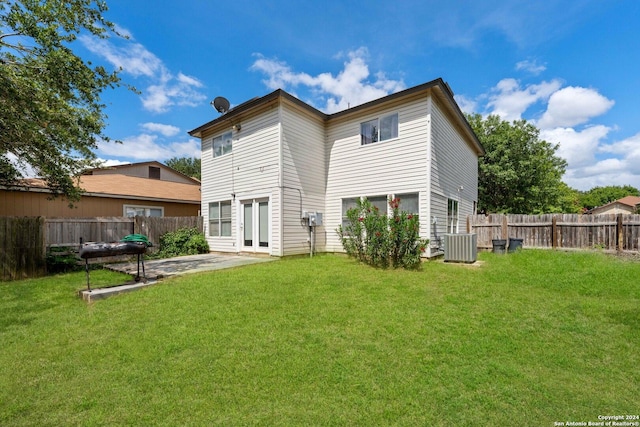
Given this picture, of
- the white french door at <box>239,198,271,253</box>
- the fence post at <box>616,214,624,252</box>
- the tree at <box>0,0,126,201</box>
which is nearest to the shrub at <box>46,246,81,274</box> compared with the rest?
the tree at <box>0,0,126,201</box>

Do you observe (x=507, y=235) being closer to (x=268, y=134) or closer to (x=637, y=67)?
(x=637, y=67)

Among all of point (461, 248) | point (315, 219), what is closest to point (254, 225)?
point (315, 219)

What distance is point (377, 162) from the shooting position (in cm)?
1027

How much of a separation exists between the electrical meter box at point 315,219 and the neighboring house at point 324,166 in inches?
10.0

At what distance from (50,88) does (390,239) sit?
1077 cm

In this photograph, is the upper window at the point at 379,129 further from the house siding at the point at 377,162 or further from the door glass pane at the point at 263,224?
the door glass pane at the point at 263,224

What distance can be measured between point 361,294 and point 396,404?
9.98 ft

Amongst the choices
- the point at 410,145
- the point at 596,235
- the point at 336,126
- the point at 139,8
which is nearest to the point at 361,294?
the point at 410,145

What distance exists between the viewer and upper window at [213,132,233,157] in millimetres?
12258

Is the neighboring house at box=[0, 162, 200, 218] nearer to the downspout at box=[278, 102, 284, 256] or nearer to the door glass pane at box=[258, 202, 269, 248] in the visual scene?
the door glass pane at box=[258, 202, 269, 248]

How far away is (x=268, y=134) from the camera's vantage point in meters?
10.4

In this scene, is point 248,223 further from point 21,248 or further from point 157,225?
point 21,248

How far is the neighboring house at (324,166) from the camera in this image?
31.0 feet

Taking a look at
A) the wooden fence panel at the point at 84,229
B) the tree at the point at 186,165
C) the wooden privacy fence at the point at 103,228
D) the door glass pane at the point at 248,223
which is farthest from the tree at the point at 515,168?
the tree at the point at 186,165
